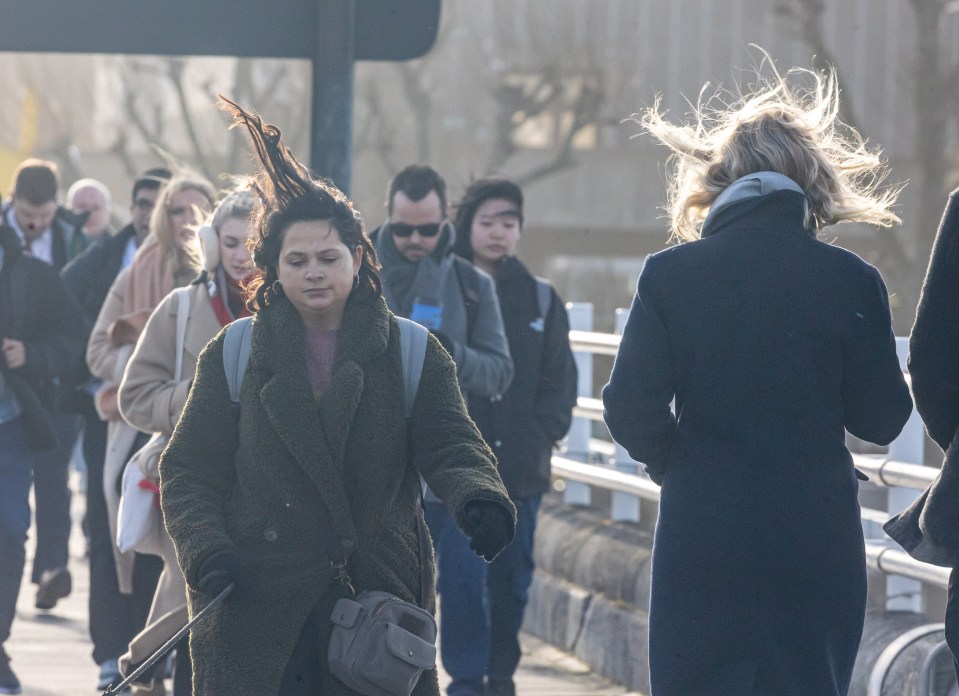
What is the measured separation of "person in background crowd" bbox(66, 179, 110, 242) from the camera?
12.9 metres

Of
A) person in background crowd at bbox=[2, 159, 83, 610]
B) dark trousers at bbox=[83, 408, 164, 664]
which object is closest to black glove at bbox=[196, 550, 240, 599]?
dark trousers at bbox=[83, 408, 164, 664]

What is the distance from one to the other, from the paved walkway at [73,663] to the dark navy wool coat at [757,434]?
3.43 meters

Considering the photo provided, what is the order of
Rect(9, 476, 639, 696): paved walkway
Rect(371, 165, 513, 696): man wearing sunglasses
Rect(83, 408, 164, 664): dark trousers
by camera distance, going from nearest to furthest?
Rect(371, 165, 513, 696): man wearing sunglasses
Rect(83, 408, 164, 664): dark trousers
Rect(9, 476, 639, 696): paved walkway

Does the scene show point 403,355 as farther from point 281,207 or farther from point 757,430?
point 757,430

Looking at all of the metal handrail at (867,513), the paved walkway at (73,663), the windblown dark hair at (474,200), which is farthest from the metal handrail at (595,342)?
the paved walkway at (73,663)

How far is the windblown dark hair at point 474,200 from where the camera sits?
7.46 m

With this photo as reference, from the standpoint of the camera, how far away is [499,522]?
408cm

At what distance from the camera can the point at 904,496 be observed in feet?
20.0

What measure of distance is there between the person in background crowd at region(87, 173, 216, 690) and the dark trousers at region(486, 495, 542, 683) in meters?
1.38

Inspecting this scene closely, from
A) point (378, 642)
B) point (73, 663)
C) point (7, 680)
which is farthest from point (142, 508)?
point (73, 663)

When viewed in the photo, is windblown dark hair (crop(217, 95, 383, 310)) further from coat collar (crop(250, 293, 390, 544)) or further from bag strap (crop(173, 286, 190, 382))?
bag strap (crop(173, 286, 190, 382))

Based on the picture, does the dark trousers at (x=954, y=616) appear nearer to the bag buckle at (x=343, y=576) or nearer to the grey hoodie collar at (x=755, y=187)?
the grey hoodie collar at (x=755, y=187)

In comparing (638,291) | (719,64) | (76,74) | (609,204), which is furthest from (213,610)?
(76,74)

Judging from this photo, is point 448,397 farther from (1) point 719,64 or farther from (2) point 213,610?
(1) point 719,64
